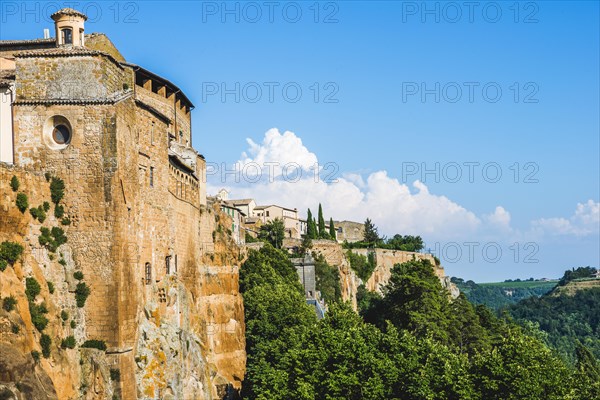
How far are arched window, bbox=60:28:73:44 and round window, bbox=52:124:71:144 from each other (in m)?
5.83

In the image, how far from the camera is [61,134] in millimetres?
37281

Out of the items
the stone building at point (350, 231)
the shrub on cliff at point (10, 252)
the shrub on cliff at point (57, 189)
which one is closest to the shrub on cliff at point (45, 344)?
the shrub on cliff at point (10, 252)

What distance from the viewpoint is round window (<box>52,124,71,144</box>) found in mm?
37188

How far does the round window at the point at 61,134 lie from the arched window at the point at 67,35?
19.1 feet

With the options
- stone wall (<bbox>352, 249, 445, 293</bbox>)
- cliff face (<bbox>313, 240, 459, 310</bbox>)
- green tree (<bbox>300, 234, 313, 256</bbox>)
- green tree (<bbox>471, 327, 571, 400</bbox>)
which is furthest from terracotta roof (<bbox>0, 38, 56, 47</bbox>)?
stone wall (<bbox>352, 249, 445, 293</bbox>)

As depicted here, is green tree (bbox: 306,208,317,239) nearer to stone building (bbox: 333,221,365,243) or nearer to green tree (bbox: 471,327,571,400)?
stone building (bbox: 333,221,365,243)

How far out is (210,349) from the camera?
196 feet

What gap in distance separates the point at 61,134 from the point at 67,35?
650 centimetres

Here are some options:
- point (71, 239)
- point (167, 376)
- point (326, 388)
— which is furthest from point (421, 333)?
point (71, 239)

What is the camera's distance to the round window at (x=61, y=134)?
3719 centimetres

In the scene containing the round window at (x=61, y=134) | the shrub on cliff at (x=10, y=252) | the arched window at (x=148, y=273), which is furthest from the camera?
the arched window at (x=148, y=273)

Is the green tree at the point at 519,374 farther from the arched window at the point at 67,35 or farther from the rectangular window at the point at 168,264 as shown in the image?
the arched window at the point at 67,35

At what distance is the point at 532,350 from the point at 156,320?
20716 millimetres

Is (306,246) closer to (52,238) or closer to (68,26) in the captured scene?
(68,26)
